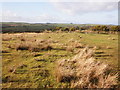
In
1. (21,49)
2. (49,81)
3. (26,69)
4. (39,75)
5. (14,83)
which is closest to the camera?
(14,83)

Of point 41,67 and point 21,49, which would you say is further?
point 21,49

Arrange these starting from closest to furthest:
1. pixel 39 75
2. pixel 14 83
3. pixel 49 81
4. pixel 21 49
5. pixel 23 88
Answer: pixel 23 88 < pixel 14 83 < pixel 49 81 < pixel 39 75 < pixel 21 49

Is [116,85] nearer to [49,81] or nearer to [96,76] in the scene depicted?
[96,76]

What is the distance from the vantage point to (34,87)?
302 centimetres

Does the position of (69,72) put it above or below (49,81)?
above

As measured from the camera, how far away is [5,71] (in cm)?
387

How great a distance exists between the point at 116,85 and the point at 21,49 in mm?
6161

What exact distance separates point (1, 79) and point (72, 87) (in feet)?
7.72

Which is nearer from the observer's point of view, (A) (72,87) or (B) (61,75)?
(A) (72,87)

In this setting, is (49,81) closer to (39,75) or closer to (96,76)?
(39,75)

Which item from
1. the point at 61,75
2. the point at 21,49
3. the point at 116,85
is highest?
the point at 21,49

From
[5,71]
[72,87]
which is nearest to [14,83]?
[5,71]

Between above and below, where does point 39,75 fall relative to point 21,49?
below

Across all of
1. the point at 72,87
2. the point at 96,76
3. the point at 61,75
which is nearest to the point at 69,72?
the point at 61,75
